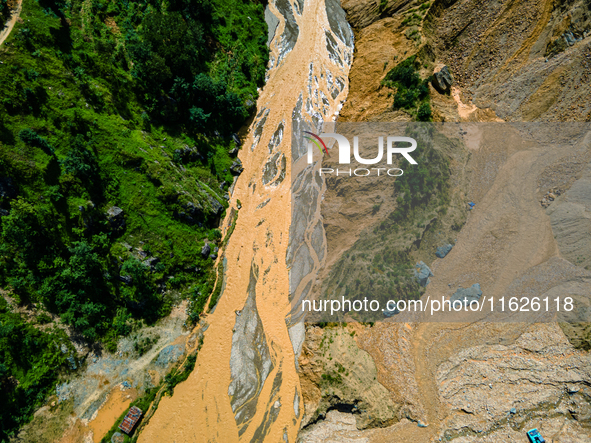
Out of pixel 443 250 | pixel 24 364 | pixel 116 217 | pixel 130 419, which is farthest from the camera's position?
pixel 443 250

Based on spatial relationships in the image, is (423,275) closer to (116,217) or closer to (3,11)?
(116,217)

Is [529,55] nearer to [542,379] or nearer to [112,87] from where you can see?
[542,379]

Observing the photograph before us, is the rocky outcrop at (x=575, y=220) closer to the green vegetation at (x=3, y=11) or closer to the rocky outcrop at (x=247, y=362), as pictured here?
the rocky outcrop at (x=247, y=362)

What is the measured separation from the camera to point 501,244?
925 inches

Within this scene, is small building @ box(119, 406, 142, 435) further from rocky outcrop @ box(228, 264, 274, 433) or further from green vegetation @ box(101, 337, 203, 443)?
rocky outcrop @ box(228, 264, 274, 433)

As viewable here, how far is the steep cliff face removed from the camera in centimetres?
2012

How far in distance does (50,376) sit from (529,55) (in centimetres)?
4672

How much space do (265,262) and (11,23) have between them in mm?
26610

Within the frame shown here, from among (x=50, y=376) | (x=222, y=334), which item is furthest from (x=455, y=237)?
(x=50, y=376)

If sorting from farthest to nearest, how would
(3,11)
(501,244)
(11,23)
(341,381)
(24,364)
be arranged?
1. (501,244)
2. (341,381)
3. (11,23)
4. (3,11)
5. (24,364)

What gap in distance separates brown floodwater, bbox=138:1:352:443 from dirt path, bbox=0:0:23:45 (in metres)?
19.4

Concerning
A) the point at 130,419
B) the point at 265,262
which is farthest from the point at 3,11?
the point at 130,419

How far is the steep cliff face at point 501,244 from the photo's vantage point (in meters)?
20.1

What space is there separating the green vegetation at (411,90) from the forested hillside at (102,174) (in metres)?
15.3
